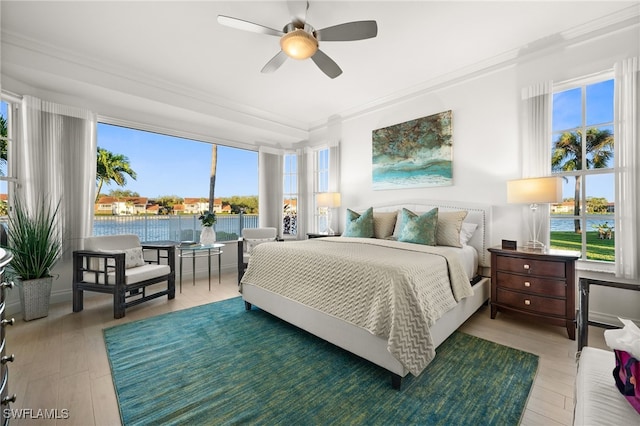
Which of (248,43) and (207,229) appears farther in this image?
(207,229)

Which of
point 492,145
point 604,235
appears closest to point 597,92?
point 492,145

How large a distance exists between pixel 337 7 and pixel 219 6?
1.00m

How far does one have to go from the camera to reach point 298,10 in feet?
7.24

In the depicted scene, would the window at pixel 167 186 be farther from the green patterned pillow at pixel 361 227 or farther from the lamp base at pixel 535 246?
the lamp base at pixel 535 246

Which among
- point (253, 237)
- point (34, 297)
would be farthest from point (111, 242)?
point (253, 237)

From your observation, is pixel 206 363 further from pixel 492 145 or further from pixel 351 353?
pixel 492 145

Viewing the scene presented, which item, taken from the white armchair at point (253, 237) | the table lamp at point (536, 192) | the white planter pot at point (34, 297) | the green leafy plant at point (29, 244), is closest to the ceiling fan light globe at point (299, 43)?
the table lamp at point (536, 192)

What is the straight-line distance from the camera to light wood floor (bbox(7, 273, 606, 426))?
4.94ft

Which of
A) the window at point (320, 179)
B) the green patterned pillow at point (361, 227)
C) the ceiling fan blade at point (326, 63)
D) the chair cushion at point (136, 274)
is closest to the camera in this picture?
the ceiling fan blade at point (326, 63)

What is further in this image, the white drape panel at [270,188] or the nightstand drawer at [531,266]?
the white drape panel at [270,188]

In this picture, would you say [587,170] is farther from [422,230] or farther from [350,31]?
[350,31]

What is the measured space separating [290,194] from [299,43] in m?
3.60

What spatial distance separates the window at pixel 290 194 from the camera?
564 cm

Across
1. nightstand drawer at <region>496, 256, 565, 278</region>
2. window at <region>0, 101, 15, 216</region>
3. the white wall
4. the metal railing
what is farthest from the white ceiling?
nightstand drawer at <region>496, 256, 565, 278</region>
